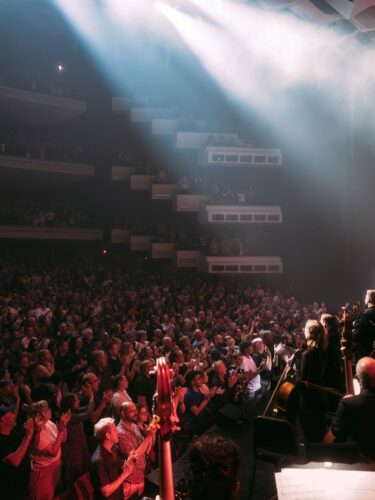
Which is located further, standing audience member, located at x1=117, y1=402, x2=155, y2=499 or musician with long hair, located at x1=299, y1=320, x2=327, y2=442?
musician with long hair, located at x1=299, y1=320, x2=327, y2=442

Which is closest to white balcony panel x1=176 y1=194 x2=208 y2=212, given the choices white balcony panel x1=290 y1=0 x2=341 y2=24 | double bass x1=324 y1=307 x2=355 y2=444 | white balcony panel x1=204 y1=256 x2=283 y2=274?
white balcony panel x1=204 y1=256 x2=283 y2=274

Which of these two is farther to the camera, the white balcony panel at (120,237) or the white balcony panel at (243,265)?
the white balcony panel at (120,237)

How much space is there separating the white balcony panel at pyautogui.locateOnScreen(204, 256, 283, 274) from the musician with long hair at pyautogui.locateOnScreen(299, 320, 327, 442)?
43.1 feet

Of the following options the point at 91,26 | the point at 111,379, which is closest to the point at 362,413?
the point at 111,379

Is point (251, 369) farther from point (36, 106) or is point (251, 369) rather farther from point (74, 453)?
point (36, 106)

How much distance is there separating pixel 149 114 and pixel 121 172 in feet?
7.90

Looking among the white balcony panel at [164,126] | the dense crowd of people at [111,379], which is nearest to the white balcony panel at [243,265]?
the dense crowd of people at [111,379]

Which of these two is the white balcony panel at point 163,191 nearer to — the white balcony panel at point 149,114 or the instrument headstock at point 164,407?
the white balcony panel at point 149,114

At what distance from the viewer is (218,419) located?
18.4 ft

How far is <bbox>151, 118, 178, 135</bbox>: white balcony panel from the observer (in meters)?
18.9

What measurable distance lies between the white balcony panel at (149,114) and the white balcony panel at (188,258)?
199 inches

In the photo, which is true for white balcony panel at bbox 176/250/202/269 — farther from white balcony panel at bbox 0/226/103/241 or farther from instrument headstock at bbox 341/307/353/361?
instrument headstock at bbox 341/307/353/361

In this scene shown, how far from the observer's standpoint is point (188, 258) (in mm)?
18516

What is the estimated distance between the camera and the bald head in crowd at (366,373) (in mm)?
3164
